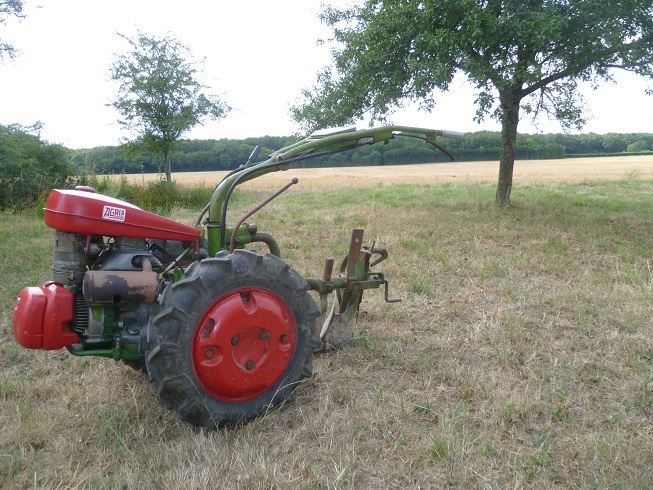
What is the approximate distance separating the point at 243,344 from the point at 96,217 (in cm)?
111

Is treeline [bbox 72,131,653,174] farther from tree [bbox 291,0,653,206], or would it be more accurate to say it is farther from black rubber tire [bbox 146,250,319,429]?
black rubber tire [bbox 146,250,319,429]

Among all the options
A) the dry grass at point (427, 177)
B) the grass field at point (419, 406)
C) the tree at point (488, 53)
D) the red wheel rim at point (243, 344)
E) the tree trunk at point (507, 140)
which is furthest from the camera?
the dry grass at point (427, 177)

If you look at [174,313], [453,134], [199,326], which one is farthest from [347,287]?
[174,313]

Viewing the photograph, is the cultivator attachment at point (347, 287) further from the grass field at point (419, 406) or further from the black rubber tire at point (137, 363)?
the black rubber tire at point (137, 363)

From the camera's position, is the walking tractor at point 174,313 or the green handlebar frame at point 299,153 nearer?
the walking tractor at point 174,313

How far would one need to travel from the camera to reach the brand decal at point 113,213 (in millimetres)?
2990

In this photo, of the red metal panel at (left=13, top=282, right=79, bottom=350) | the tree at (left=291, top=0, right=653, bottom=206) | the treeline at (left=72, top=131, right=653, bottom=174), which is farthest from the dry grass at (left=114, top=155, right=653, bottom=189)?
the red metal panel at (left=13, top=282, right=79, bottom=350)

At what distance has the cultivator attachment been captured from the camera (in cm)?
444

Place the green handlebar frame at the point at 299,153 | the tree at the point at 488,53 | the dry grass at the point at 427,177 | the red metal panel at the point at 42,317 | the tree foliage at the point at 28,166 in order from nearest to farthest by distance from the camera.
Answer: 1. the red metal panel at the point at 42,317
2. the green handlebar frame at the point at 299,153
3. the tree at the point at 488,53
4. the tree foliage at the point at 28,166
5. the dry grass at the point at 427,177

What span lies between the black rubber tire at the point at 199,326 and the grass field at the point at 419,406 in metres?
0.14

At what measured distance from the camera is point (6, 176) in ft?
49.1

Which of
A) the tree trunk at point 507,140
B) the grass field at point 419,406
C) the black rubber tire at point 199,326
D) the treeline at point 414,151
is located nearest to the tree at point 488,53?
the tree trunk at point 507,140

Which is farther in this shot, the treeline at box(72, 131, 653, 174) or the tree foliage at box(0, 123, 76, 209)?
the treeline at box(72, 131, 653, 174)

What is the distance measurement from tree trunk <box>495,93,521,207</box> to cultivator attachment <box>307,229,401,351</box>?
8769 millimetres
